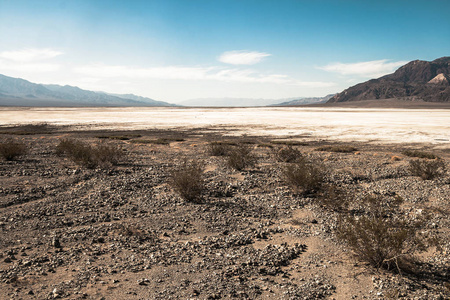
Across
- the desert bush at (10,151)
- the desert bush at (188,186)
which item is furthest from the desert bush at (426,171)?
the desert bush at (10,151)

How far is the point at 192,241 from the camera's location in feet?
23.8

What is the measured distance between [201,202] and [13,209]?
19.5ft

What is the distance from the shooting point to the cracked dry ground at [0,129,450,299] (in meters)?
5.30

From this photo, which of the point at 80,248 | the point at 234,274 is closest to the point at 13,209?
the point at 80,248

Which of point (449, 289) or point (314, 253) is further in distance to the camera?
point (314, 253)

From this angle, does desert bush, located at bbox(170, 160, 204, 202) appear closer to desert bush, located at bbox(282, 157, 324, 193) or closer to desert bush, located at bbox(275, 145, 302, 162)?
desert bush, located at bbox(282, 157, 324, 193)

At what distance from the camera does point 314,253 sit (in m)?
6.62

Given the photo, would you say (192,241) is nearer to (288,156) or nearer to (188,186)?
(188,186)

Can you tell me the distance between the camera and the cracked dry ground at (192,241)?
530 centimetres

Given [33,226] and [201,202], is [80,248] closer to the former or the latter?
[33,226]

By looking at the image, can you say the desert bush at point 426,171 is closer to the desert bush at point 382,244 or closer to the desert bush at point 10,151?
the desert bush at point 382,244

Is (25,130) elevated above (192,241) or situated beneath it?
elevated above

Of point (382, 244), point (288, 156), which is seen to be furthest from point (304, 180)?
point (288, 156)

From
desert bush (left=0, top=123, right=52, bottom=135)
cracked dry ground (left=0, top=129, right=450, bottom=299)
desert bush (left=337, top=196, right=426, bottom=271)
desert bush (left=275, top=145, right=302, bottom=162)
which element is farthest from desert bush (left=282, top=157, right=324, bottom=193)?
desert bush (left=0, top=123, right=52, bottom=135)
